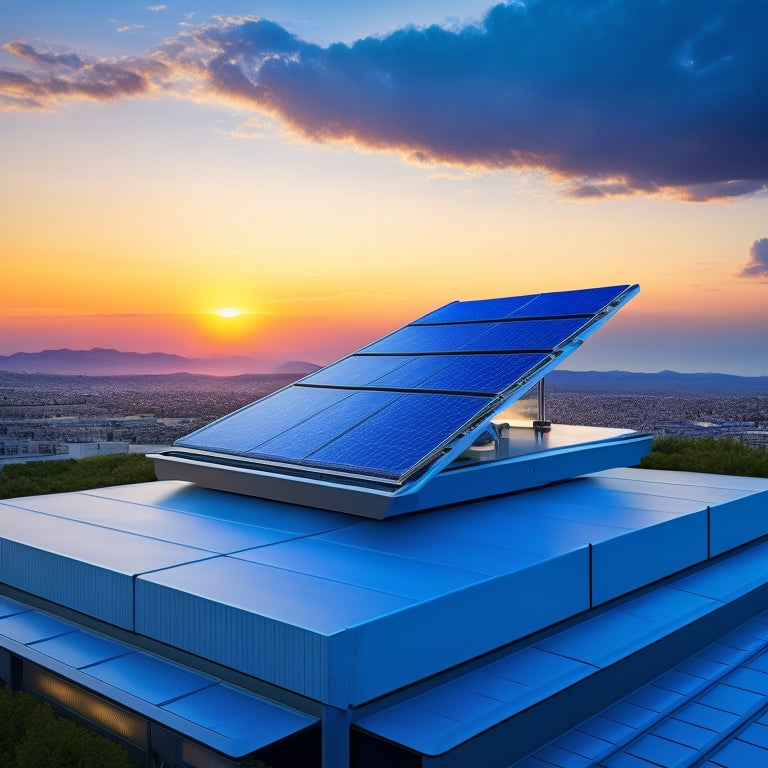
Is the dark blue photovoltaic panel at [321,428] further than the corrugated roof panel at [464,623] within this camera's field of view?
Yes

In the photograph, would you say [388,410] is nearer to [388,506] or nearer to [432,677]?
[388,506]

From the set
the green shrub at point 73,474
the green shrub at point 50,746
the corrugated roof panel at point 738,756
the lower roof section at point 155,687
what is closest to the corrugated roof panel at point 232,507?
the lower roof section at point 155,687

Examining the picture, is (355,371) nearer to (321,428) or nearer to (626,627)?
(321,428)

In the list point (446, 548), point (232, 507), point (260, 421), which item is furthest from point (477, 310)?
point (446, 548)

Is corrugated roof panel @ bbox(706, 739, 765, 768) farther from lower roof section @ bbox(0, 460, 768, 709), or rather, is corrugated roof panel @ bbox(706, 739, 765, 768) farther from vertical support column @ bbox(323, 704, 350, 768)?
vertical support column @ bbox(323, 704, 350, 768)

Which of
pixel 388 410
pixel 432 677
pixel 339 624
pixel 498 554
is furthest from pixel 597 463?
pixel 339 624

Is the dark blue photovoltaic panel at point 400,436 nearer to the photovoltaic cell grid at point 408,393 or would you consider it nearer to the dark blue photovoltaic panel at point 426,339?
the photovoltaic cell grid at point 408,393
